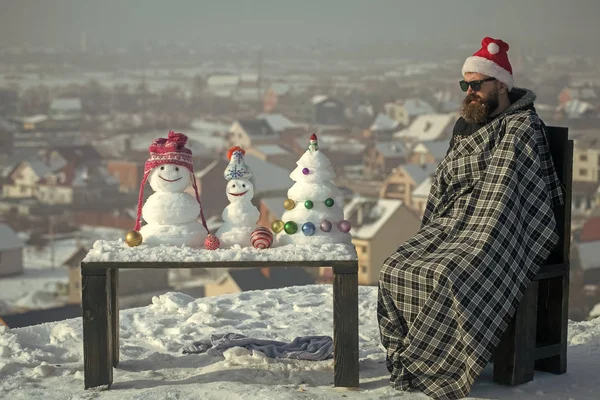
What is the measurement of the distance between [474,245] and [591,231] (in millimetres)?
16055

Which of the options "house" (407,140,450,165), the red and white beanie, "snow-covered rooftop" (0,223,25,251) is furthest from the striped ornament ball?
"snow-covered rooftop" (0,223,25,251)

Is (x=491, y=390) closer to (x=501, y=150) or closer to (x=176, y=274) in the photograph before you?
(x=501, y=150)

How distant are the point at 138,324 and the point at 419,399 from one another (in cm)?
217

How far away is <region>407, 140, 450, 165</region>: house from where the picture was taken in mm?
21703

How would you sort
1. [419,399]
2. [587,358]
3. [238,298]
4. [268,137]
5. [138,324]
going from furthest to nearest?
[268,137] < [238,298] < [138,324] < [587,358] < [419,399]

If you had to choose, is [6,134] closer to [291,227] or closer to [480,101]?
[291,227]

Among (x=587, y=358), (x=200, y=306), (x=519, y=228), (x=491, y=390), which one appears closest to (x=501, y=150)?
(x=519, y=228)

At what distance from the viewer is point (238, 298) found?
6.23 m

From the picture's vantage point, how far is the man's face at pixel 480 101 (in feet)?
14.0

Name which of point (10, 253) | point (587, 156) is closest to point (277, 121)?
point (10, 253)

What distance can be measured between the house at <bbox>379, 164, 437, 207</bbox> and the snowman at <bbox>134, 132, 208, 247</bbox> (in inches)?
637

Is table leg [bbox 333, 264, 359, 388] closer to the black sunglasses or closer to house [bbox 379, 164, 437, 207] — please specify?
the black sunglasses

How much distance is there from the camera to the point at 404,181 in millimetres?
21078

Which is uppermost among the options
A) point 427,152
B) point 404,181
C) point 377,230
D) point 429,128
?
point 429,128
